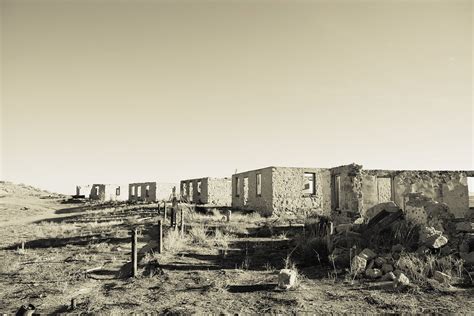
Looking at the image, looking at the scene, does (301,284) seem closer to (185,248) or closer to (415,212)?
(185,248)

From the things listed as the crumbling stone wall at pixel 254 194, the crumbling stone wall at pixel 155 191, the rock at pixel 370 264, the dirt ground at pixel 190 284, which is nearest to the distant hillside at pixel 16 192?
the crumbling stone wall at pixel 155 191

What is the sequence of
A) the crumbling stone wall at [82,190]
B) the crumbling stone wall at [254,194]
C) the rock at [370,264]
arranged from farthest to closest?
the crumbling stone wall at [82,190] < the crumbling stone wall at [254,194] < the rock at [370,264]

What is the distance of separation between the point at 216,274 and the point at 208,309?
1931 mm

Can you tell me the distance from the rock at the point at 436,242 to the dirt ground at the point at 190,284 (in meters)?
1.60

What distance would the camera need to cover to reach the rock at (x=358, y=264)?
6.74 meters

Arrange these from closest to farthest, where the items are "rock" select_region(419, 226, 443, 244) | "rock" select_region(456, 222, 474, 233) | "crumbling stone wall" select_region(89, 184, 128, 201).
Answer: "rock" select_region(419, 226, 443, 244) → "rock" select_region(456, 222, 474, 233) → "crumbling stone wall" select_region(89, 184, 128, 201)

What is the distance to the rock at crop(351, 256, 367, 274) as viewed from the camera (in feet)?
22.1

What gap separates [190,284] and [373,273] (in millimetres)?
3432

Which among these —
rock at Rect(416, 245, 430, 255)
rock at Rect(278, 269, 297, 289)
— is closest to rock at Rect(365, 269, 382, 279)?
rock at Rect(416, 245, 430, 255)

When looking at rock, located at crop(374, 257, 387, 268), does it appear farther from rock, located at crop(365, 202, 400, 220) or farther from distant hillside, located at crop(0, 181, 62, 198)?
distant hillside, located at crop(0, 181, 62, 198)

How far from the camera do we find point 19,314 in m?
4.06

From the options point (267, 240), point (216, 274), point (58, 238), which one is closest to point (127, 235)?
point (58, 238)

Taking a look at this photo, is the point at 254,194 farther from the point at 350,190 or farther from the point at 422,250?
the point at 422,250

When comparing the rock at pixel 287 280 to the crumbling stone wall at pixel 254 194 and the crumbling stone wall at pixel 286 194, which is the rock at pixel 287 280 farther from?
the crumbling stone wall at pixel 254 194
